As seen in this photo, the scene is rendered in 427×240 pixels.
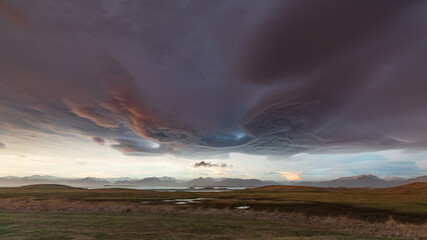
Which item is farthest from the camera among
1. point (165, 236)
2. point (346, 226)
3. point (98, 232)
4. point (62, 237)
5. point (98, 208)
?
point (98, 208)

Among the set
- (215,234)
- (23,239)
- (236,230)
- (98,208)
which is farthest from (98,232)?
(98,208)

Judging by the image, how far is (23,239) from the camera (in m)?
20.1

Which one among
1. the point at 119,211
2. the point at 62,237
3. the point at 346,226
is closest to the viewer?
the point at 62,237

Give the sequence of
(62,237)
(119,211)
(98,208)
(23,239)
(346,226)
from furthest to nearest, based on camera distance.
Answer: (98,208), (119,211), (346,226), (62,237), (23,239)

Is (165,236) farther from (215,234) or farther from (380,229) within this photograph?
(380,229)

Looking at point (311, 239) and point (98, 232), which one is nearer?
point (311, 239)

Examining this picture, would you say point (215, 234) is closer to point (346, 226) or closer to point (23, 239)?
point (23, 239)

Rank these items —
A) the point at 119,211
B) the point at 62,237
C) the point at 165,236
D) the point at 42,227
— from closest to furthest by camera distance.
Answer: the point at 62,237, the point at 165,236, the point at 42,227, the point at 119,211

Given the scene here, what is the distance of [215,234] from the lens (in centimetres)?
2462

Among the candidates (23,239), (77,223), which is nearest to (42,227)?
(77,223)

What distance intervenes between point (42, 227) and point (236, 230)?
934 inches

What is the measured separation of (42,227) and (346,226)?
4085 centimetres

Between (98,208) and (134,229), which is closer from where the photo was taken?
(134,229)

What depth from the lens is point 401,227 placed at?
99.5 ft
